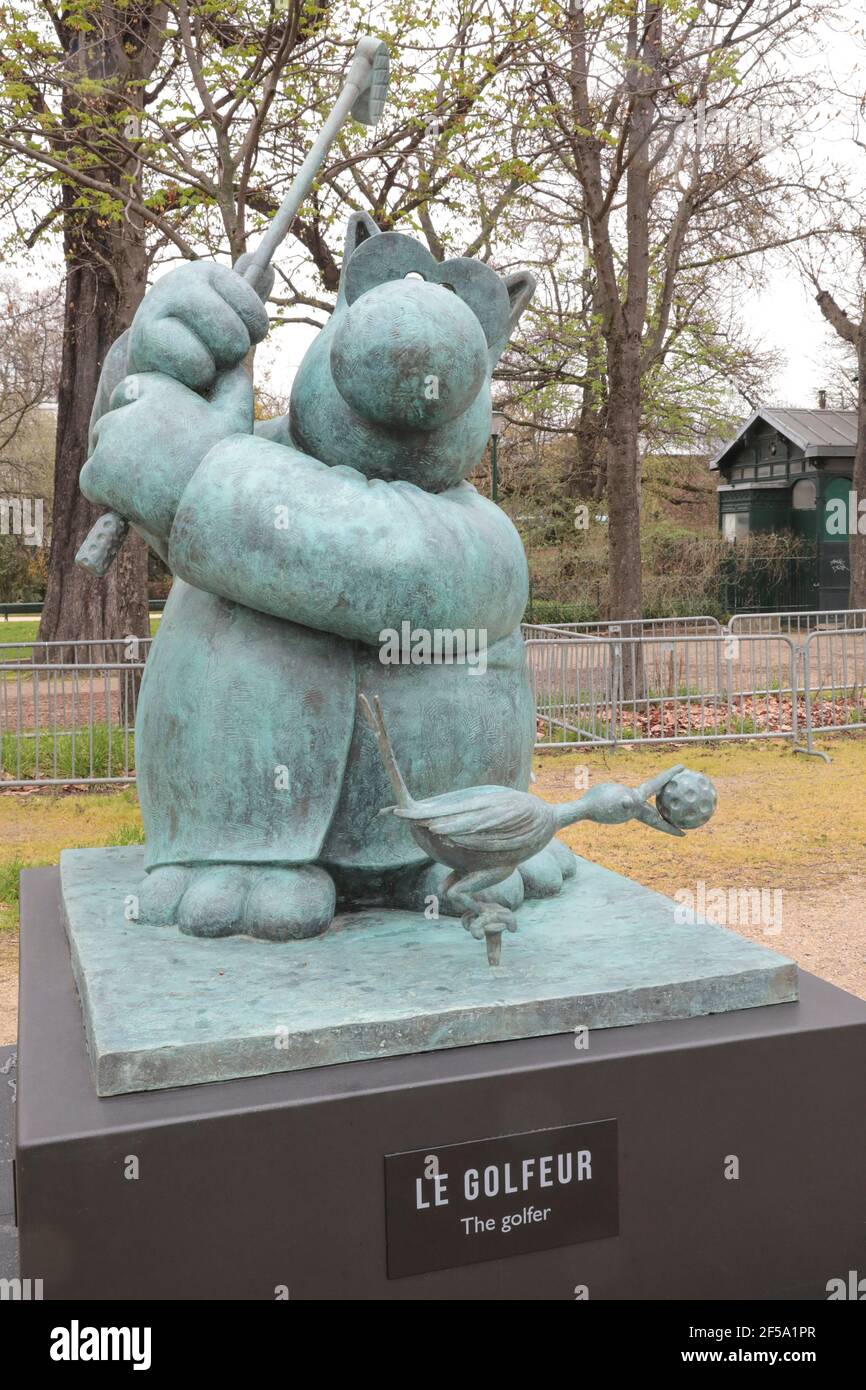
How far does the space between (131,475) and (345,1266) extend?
1.60 m

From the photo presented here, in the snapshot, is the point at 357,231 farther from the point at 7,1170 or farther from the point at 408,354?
the point at 7,1170

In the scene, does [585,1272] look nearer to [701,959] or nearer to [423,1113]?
[423,1113]

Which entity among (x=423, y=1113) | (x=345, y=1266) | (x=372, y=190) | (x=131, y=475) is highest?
(x=372, y=190)

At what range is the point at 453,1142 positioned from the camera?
219cm

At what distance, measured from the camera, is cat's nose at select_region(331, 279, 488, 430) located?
2484 mm

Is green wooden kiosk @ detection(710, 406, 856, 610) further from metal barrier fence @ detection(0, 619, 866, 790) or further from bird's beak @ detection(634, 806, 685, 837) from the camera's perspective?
bird's beak @ detection(634, 806, 685, 837)

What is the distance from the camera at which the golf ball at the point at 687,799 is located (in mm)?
2559

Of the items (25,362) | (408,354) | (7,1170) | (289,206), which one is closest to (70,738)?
(7,1170)

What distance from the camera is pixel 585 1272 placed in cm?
229

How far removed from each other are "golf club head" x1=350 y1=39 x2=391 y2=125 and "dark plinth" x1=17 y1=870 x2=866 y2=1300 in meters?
2.17

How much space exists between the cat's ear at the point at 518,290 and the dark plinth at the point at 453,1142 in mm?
1674

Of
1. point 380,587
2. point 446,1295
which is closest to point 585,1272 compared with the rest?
point 446,1295

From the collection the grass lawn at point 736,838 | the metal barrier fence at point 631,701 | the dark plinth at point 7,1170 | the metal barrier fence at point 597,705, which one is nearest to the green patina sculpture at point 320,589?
the dark plinth at point 7,1170

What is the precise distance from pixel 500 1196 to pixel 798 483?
94.9 feet
